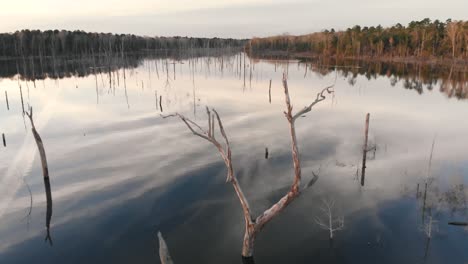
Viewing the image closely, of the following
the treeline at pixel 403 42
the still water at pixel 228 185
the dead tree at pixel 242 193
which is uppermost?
the treeline at pixel 403 42

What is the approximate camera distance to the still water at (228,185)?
44.1 ft

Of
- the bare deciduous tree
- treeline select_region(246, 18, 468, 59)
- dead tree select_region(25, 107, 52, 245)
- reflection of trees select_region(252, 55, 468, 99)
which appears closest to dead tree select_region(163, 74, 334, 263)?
dead tree select_region(25, 107, 52, 245)

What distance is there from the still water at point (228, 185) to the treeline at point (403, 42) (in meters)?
51.5

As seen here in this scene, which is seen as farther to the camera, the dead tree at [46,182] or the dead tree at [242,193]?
the dead tree at [46,182]

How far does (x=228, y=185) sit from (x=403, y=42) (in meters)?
90.3

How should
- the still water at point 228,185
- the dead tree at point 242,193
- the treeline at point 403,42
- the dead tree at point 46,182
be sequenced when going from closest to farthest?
the dead tree at point 242,193
the still water at point 228,185
the dead tree at point 46,182
the treeline at point 403,42

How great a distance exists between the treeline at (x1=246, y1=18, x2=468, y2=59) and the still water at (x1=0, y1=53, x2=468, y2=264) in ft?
169

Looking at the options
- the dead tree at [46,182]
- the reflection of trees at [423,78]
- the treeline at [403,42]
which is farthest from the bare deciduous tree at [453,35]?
the dead tree at [46,182]

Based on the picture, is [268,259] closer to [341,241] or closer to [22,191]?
[341,241]

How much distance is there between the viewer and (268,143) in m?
25.6

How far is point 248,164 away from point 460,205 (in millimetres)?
10818

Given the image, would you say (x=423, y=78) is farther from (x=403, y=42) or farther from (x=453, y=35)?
(x=403, y=42)

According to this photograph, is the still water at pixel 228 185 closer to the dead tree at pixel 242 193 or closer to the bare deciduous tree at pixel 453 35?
the dead tree at pixel 242 193

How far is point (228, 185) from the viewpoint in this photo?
62.1 ft
